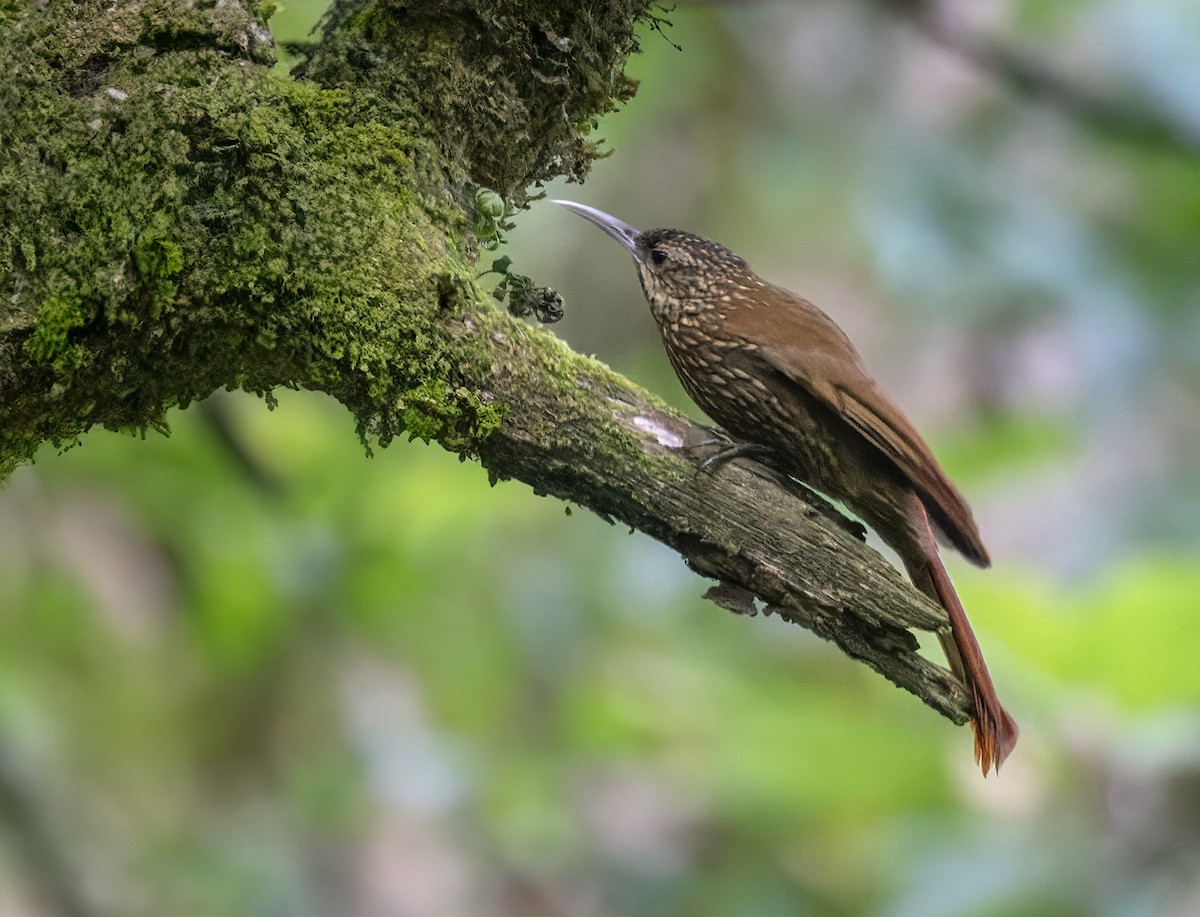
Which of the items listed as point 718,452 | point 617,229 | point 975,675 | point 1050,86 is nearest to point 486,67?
point 718,452

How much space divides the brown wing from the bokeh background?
0.68 m

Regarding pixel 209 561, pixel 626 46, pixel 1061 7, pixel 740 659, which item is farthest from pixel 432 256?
pixel 1061 7

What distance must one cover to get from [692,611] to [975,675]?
2264 mm

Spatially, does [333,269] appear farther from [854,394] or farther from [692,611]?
[692,611]

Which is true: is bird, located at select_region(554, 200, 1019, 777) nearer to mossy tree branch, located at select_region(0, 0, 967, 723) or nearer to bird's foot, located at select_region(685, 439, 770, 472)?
bird's foot, located at select_region(685, 439, 770, 472)

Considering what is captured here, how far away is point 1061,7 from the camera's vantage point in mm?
4180

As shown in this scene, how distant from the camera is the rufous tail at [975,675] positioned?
2029 millimetres

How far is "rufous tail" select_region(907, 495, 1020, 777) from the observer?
2029 millimetres

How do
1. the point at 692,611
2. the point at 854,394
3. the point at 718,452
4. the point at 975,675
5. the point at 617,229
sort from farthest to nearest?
1. the point at 692,611
2. the point at 617,229
3. the point at 854,394
4. the point at 975,675
5. the point at 718,452

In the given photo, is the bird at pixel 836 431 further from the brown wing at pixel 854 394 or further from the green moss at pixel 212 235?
the green moss at pixel 212 235

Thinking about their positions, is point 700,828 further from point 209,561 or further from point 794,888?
point 209,561

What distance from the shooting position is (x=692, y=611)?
4.30m

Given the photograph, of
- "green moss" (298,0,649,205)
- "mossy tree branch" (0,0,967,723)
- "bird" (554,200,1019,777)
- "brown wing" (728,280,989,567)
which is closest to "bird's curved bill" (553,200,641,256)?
"bird" (554,200,1019,777)

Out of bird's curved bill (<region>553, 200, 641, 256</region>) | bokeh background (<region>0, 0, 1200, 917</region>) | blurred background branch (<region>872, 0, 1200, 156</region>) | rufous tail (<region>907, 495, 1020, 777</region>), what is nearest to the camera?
rufous tail (<region>907, 495, 1020, 777</region>)
